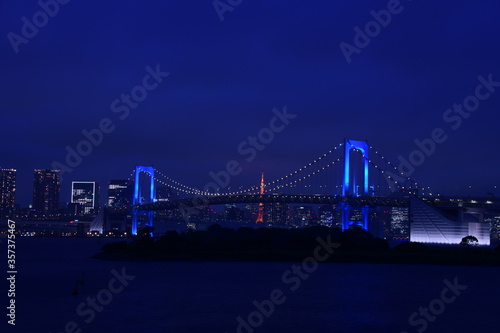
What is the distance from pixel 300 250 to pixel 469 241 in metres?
13.8

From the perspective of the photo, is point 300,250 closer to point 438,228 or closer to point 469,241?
point 438,228

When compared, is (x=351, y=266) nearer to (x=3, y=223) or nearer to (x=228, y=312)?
(x=228, y=312)

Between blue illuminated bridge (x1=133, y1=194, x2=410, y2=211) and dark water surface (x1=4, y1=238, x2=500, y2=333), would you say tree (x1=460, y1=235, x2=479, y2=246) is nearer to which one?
blue illuminated bridge (x1=133, y1=194, x2=410, y2=211)

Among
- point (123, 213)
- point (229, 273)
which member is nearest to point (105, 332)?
point (229, 273)

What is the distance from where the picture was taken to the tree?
5512 centimetres

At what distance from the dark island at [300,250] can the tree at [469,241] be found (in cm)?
18

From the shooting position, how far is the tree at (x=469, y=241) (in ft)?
181

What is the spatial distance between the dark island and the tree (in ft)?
0.59

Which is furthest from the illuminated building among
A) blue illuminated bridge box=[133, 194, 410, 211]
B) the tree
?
blue illuminated bridge box=[133, 194, 410, 211]

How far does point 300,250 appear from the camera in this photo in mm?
54062

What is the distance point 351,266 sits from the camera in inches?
1831

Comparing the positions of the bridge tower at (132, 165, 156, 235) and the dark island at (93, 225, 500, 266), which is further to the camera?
the bridge tower at (132, 165, 156, 235)

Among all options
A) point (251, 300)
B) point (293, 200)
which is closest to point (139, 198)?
point (293, 200)

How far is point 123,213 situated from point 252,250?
47.8 metres
